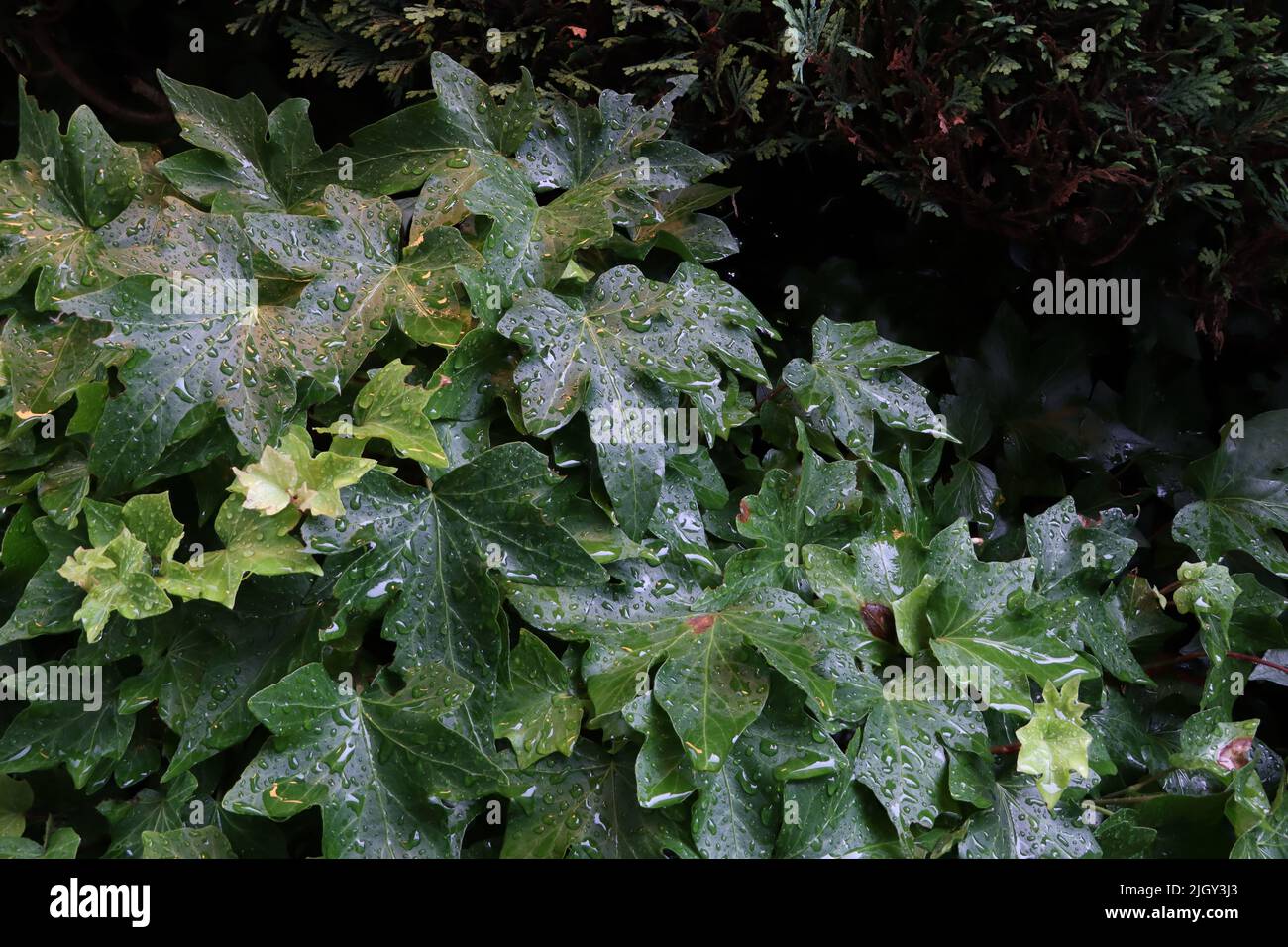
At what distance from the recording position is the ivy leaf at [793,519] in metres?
1.54

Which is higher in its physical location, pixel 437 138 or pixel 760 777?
pixel 437 138

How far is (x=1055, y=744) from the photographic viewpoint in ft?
4.50

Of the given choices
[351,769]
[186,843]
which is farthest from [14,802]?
[351,769]

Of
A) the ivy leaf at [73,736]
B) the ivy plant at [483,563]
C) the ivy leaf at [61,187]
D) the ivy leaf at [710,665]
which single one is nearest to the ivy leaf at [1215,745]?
the ivy plant at [483,563]

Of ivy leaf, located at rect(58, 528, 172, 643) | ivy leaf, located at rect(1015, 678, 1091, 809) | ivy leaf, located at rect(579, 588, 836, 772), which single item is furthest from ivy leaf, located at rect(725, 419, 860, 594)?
ivy leaf, located at rect(58, 528, 172, 643)

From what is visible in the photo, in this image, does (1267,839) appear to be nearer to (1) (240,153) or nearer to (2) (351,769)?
Answer: (2) (351,769)

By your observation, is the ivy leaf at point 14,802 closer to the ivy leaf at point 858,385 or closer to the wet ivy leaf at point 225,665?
the wet ivy leaf at point 225,665

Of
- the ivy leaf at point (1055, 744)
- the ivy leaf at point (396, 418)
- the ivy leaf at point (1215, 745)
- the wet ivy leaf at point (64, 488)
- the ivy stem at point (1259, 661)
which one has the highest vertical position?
the ivy leaf at point (396, 418)

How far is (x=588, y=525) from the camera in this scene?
56.8 inches

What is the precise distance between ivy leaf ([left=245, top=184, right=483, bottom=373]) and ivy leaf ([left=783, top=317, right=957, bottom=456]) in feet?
1.85

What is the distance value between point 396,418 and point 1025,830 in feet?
3.49

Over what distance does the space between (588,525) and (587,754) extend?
0.32 metres

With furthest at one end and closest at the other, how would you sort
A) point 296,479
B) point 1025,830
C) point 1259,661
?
point 1259,661 < point 1025,830 < point 296,479

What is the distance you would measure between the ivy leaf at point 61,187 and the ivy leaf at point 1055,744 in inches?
59.3
